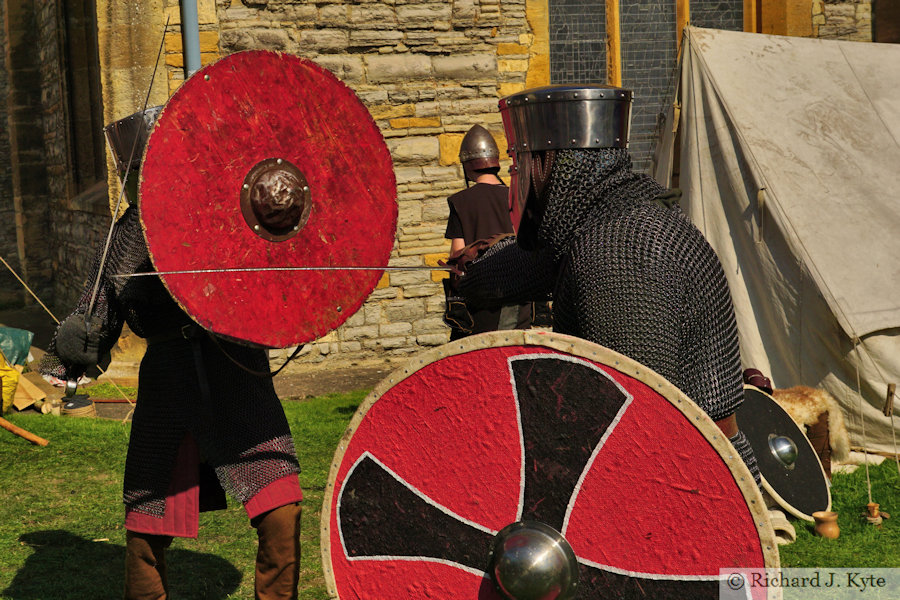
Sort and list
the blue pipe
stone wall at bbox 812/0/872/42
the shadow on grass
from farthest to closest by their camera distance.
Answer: stone wall at bbox 812/0/872/42, the blue pipe, the shadow on grass

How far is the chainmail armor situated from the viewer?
104 inches

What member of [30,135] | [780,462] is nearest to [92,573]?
[780,462]

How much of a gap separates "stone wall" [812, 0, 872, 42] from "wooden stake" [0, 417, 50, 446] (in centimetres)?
630

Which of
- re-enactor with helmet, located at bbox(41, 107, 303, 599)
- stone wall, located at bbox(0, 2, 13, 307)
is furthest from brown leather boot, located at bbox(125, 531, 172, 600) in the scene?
stone wall, located at bbox(0, 2, 13, 307)

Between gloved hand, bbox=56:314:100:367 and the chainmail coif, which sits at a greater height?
the chainmail coif

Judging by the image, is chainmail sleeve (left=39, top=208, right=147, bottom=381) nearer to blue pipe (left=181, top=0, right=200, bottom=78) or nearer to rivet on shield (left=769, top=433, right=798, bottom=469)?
rivet on shield (left=769, top=433, right=798, bottom=469)

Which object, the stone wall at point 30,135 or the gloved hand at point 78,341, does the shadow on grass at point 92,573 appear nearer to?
the gloved hand at point 78,341

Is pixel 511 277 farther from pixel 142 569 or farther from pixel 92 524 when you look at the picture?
pixel 92 524

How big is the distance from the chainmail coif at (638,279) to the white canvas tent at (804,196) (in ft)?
→ 9.47

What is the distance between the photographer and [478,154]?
5.02 meters

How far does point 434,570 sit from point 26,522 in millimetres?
2843

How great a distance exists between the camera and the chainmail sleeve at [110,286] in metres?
2.60

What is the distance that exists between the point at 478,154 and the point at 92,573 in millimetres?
2696

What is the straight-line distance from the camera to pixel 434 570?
1.85 m
